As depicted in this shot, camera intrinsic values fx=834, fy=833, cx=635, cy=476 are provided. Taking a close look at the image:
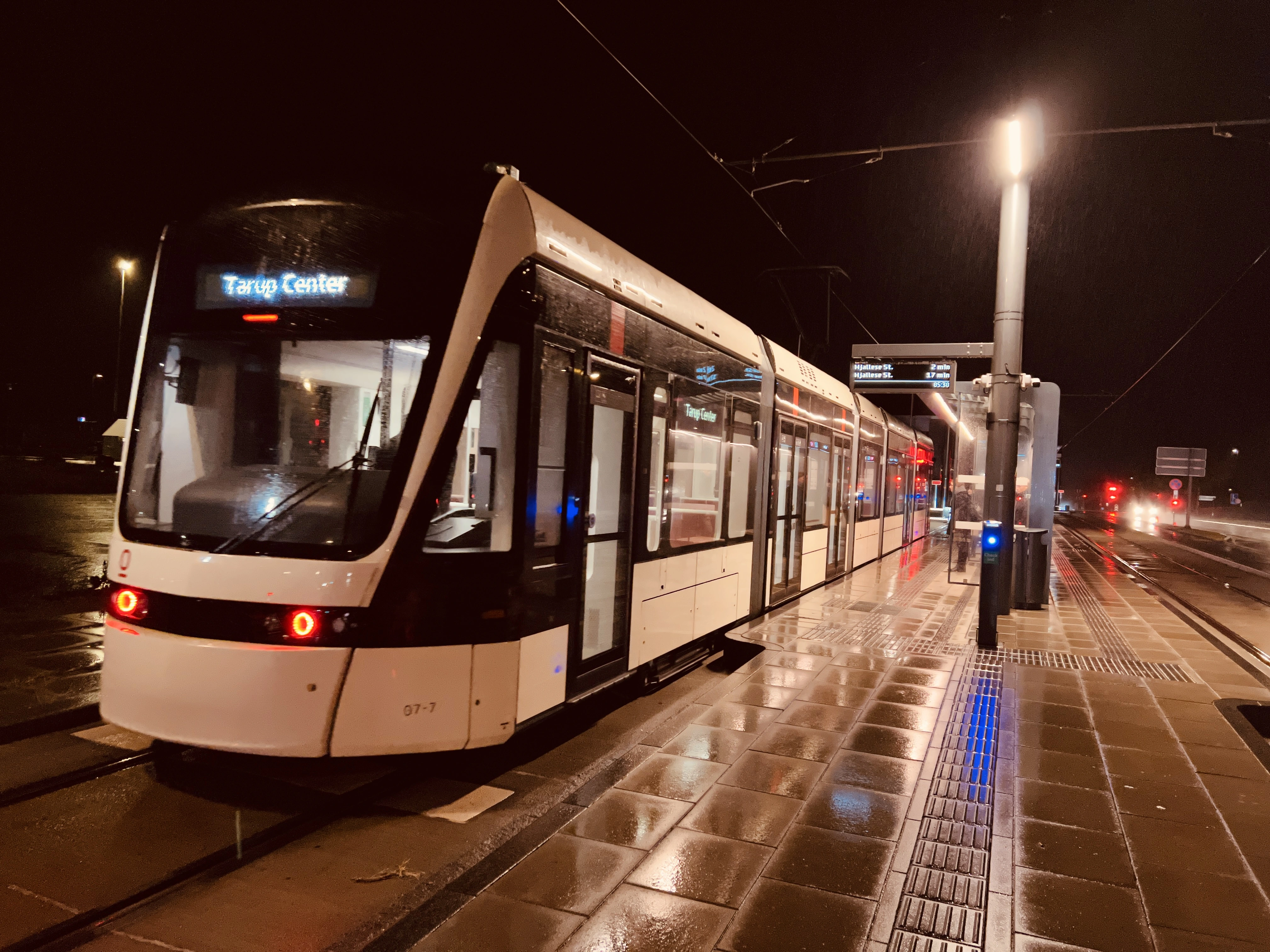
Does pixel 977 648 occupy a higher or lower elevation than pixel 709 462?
lower

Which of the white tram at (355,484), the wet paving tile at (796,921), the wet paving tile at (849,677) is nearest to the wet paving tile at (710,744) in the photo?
the white tram at (355,484)

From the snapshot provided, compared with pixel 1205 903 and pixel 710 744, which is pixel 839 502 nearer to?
pixel 710 744

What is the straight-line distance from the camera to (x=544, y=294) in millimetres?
4703

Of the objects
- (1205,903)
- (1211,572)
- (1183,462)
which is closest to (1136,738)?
(1205,903)

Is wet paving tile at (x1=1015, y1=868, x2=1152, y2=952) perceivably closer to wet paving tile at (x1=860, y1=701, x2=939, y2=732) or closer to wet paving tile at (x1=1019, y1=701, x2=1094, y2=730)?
A: wet paving tile at (x1=860, y1=701, x2=939, y2=732)

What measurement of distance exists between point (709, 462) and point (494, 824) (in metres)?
3.92

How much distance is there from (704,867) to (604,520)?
7.71 feet

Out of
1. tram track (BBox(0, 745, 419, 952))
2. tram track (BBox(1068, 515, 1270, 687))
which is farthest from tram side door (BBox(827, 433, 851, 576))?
tram track (BBox(0, 745, 419, 952))

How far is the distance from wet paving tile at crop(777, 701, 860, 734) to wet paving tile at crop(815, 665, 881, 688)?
73cm

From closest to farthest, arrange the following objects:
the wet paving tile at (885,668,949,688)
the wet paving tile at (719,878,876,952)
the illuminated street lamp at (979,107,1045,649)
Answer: the wet paving tile at (719,878,876,952)
the wet paving tile at (885,668,949,688)
the illuminated street lamp at (979,107,1045,649)

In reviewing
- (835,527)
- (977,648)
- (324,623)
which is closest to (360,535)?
(324,623)

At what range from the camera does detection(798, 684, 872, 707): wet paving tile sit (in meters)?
6.76

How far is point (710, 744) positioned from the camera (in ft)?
18.5

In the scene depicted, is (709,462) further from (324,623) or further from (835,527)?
(835,527)
